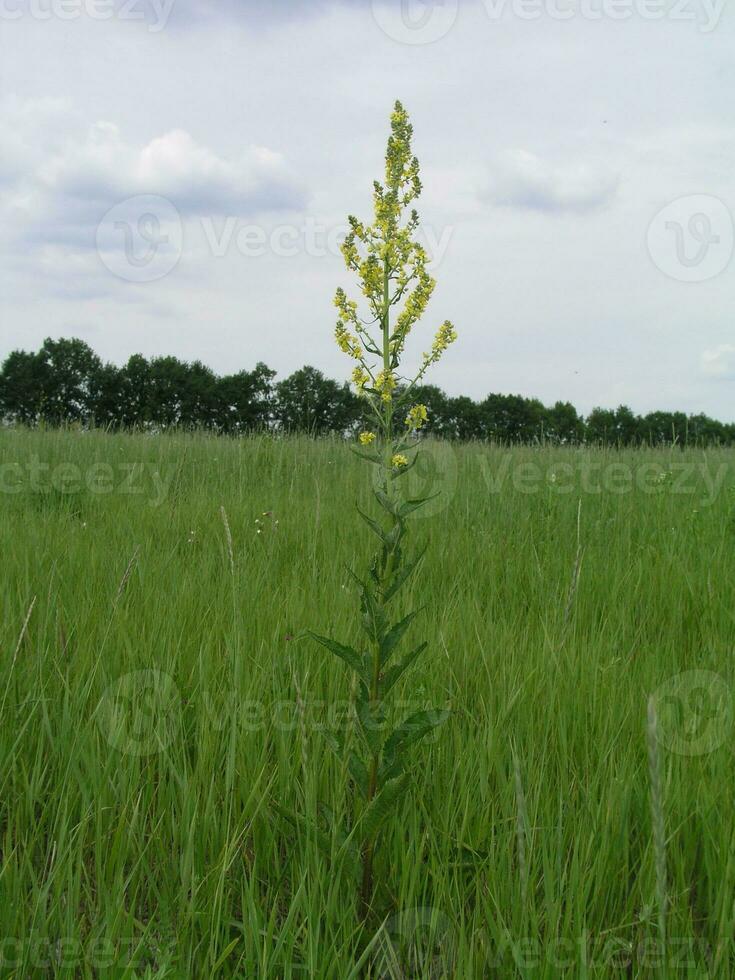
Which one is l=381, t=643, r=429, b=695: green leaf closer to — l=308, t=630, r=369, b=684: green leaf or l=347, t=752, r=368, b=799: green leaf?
l=308, t=630, r=369, b=684: green leaf

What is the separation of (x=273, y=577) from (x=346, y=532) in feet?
3.12

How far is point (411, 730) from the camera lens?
159 cm

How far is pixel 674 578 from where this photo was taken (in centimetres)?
386

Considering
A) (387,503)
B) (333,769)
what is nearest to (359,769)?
(333,769)

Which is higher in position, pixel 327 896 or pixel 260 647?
pixel 260 647

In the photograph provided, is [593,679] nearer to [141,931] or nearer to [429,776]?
[429,776]

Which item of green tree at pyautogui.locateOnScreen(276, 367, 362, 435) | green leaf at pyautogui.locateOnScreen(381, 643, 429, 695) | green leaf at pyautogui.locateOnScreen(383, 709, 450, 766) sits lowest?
green leaf at pyautogui.locateOnScreen(383, 709, 450, 766)

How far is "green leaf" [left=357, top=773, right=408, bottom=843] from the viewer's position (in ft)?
4.99

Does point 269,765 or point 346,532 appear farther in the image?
point 346,532

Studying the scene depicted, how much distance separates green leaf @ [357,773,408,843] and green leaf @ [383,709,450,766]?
71 mm

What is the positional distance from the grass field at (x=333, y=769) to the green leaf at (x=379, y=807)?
0.44ft

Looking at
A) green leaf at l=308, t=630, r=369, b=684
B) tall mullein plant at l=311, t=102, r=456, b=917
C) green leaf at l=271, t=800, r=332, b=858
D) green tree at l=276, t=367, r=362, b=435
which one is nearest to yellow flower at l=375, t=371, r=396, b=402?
tall mullein plant at l=311, t=102, r=456, b=917

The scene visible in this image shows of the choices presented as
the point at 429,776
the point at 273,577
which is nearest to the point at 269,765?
the point at 429,776

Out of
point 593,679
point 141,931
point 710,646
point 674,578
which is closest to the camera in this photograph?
point 141,931
